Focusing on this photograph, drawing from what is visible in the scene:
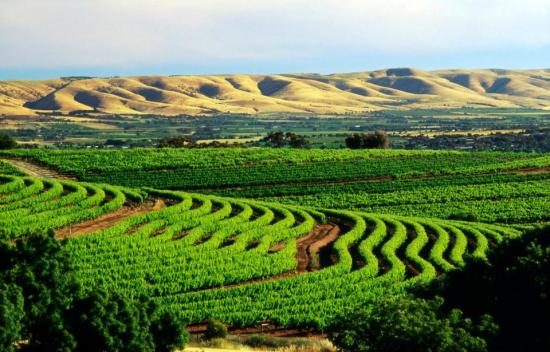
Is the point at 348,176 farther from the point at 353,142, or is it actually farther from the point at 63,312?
the point at 63,312

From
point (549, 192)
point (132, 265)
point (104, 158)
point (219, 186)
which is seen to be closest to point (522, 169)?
point (549, 192)

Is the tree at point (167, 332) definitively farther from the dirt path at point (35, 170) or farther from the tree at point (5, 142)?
the tree at point (5, 142)

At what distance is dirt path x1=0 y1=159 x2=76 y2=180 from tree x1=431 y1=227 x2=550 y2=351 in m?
66.7

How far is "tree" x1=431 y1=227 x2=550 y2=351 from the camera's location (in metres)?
29.4

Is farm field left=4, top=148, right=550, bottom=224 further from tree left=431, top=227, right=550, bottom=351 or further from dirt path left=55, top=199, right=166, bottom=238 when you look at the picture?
tree left=431, top=227, right=550, bottom=351

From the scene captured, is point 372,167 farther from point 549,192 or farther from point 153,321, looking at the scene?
point 153,321

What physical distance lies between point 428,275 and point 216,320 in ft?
55.8

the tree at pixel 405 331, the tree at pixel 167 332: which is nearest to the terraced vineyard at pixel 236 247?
the tree at pixel 405 331

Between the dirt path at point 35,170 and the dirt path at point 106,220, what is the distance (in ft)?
75.0

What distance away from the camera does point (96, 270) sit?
46719 millimetres

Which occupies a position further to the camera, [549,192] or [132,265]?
[549,192]

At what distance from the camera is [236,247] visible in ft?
182

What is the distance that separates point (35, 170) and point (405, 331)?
259ft

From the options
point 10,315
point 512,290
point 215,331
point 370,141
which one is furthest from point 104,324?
point 370,141
